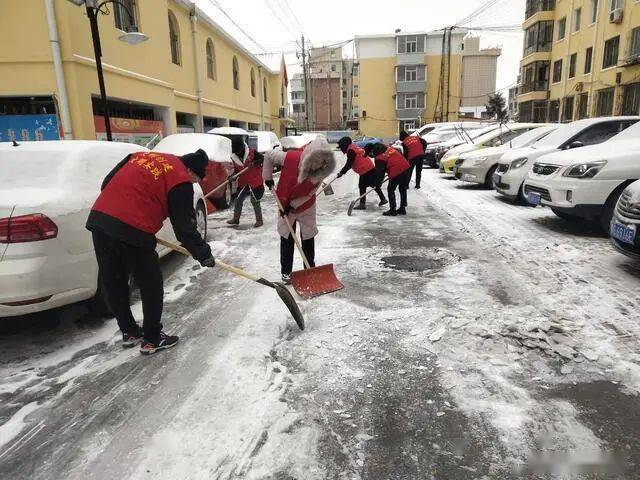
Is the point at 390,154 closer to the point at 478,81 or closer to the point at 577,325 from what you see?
the point at 577,325

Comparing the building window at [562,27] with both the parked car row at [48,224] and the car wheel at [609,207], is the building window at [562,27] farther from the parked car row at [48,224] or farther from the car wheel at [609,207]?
the parked car row at [48,224]

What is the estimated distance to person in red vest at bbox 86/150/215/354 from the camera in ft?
9.83

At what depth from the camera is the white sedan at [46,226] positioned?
3068 mm

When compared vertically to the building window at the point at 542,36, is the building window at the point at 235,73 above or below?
below

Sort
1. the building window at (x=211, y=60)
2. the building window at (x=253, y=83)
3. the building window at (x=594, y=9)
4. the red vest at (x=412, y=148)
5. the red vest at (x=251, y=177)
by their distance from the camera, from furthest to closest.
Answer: the building window at (x=253, y=83), the building window at (x=594, y=9), the building window at (x=211, y=60), the red vest at (x=412, y=148), the red vest at (x=251, y=177)

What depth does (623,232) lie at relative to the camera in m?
4.55

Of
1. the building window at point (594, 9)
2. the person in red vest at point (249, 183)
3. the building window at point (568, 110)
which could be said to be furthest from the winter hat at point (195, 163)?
the building window at point (568, 110)

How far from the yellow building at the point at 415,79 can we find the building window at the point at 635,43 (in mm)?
25062

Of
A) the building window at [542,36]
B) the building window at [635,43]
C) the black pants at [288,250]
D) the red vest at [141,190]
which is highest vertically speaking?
the building window at [542,36]

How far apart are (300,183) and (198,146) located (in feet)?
19.6

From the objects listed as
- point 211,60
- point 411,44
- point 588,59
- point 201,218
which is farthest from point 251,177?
point 411,44

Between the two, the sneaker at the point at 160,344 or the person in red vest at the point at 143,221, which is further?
the sneaker at the point at 160,344

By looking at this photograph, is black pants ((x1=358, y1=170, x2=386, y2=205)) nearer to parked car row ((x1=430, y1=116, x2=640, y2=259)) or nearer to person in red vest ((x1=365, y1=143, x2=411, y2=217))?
person in red vest ((x1=365, y1=143, x2=411, y2=217))

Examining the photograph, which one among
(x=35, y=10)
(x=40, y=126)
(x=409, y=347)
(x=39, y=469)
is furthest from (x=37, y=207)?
(x=35, y=10)
